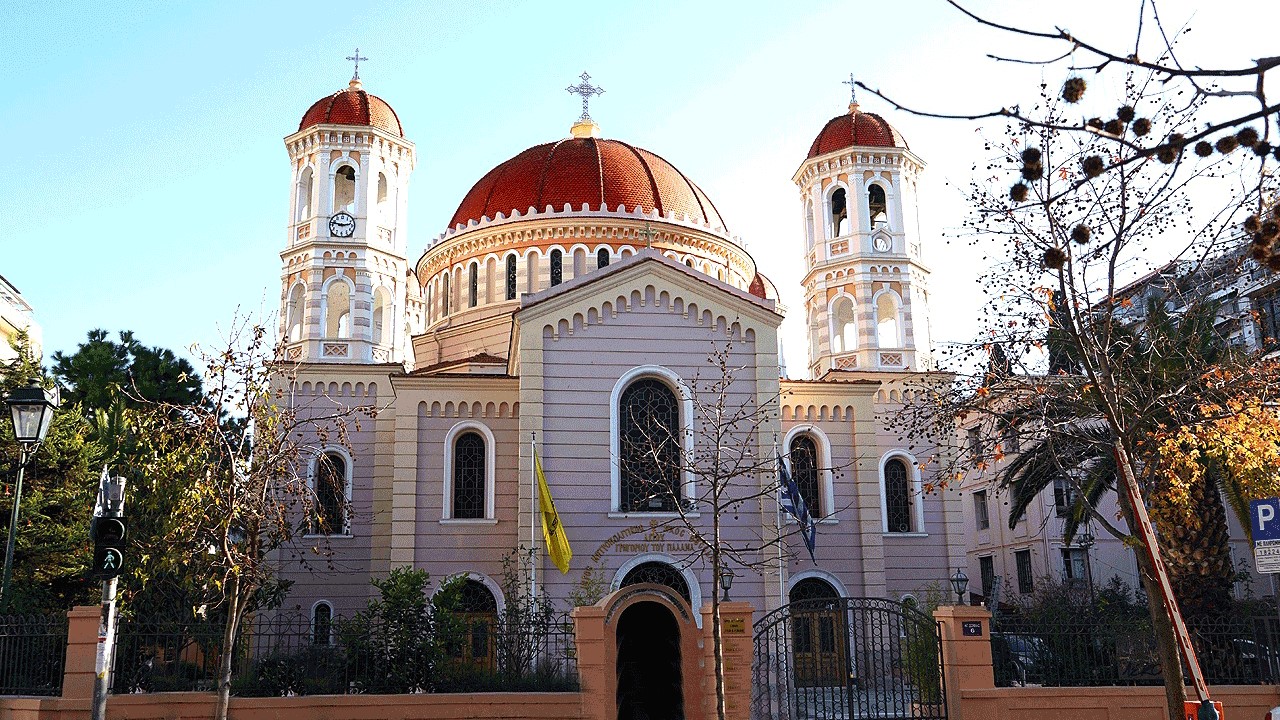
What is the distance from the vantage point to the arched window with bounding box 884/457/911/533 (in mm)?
30250

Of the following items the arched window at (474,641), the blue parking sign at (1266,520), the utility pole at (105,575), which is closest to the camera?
the blue parking sign at (1266,520)

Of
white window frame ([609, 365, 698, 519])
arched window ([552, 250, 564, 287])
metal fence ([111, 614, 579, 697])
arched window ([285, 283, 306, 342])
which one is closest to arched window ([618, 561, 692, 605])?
white window frame ([609, 365, 698, 519])

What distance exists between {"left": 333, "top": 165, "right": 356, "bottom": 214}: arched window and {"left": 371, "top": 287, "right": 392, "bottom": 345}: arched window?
8.29ft

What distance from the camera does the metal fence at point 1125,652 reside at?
1588 cm

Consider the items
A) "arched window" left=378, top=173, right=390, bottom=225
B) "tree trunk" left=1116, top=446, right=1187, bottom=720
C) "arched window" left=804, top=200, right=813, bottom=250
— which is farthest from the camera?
"arched window" left=804, top=200, right=813, bottom=250

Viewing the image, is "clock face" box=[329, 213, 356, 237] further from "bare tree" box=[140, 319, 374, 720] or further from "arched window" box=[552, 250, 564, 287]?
"bare tree" box=[140, 319, 374, 720]

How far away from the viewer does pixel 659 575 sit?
2447 centimetres

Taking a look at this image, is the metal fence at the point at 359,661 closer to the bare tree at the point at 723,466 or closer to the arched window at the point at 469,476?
the bare tree at the point at 723,466

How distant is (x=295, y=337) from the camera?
31.6 metres

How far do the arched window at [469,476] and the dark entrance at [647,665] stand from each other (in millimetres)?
7718

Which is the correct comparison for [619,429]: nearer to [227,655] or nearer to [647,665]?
[647,665]

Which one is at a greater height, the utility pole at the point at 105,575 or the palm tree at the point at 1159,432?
the palm tree at the point at 1159,432

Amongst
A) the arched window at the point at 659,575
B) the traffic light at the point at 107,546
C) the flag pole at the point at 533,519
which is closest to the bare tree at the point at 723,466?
the arched window at the point at 659,575

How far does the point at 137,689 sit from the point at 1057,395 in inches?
514
